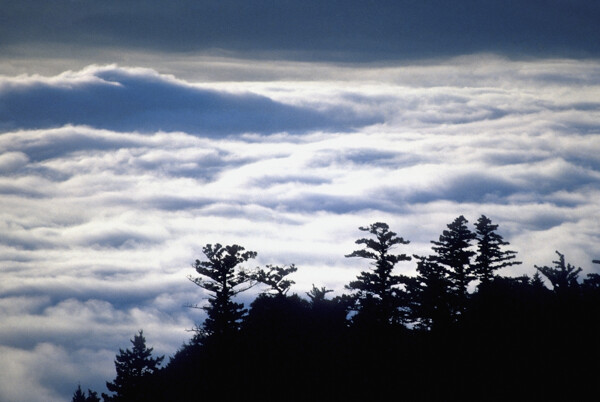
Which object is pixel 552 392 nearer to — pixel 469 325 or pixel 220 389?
pixel 469 325

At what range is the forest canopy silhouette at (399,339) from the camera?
3123 cm

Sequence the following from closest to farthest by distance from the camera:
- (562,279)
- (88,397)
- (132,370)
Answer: (562,279), (132,370), (88,397)

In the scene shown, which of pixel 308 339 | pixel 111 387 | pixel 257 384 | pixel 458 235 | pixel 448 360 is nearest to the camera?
pixel 448 360

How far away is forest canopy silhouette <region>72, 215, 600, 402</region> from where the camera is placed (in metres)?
31.2

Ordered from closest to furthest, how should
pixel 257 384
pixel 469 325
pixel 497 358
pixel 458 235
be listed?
pixel 497 358
pixel 469 325
pixel 257 384
pixel 458 235

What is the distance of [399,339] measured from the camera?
44.2 m

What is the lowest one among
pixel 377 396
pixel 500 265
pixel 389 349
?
pixel 377 396

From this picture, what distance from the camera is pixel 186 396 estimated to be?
48.1 m

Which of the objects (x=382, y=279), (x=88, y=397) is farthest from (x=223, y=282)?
(x=88, y=397)

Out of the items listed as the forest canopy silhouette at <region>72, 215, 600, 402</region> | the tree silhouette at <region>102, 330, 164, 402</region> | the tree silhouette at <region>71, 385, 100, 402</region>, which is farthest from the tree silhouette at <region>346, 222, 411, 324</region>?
the tree silhouette at <region>71, 385, 100, 402</region>

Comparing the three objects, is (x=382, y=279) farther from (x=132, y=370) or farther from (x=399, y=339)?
(x=132, y=370)

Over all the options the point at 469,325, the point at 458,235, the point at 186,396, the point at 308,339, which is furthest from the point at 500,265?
the point at 186,396

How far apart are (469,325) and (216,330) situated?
22.4 meters

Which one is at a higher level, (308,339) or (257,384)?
(308,339)
